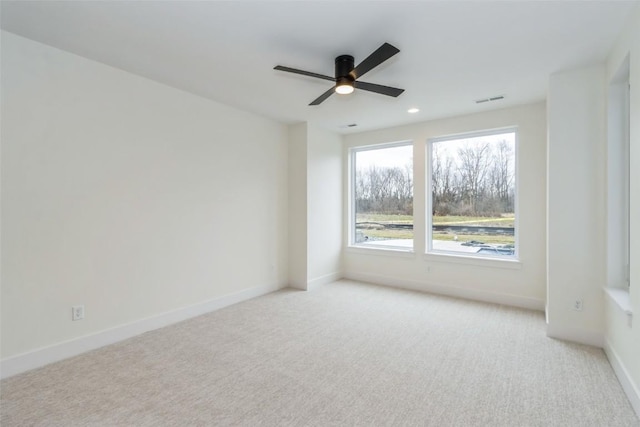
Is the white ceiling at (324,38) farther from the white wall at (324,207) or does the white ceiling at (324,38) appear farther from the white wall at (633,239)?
the white wall at (324,207)

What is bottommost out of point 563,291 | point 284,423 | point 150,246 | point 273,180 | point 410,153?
point 284,423

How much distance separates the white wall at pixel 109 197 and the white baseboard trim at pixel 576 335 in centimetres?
359

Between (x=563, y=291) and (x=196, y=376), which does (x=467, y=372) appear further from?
(x=196, y=376)

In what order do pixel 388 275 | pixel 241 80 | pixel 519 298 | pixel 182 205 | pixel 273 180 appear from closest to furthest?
1. pixel 241 80
2. pixel 182 205
3. pixel 519 298
4. pixel 273 180
5. pixel 388 275

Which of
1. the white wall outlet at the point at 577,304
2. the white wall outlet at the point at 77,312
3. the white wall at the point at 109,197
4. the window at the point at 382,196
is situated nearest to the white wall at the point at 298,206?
the white wall at the point at 109,197

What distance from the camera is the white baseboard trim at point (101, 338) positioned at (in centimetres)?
249

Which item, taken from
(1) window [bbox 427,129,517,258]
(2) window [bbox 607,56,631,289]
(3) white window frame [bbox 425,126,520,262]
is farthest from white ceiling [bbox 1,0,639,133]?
(1) window [bbox 427,129,517,258]

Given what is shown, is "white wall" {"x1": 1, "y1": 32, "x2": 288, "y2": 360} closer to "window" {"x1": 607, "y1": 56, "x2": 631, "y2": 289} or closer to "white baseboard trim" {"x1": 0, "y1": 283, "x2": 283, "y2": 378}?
"white baseboard trim" {"x1": 0, "y1": 283, "x2": 283, "y2": 378}

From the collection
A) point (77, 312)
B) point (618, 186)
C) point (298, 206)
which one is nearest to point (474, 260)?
point (618, 186)

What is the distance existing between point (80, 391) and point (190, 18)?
2.75m

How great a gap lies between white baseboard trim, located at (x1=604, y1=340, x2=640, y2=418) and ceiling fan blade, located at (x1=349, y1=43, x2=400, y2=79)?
8.78 feet

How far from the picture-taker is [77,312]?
283 centimetres

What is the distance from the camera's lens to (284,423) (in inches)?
76.4

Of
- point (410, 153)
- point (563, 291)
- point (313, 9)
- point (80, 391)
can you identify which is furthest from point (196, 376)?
point (410, 153)
